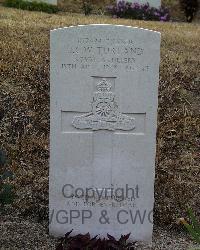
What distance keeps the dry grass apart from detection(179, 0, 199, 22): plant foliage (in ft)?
18.7

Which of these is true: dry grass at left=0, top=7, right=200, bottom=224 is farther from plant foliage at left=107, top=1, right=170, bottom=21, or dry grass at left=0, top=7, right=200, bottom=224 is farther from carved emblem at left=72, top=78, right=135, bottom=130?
plant foliage at left=107, top=1, right=170, bottom=21

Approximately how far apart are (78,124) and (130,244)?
2.87 ft

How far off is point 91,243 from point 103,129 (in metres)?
0.76

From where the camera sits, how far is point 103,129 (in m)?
4.19

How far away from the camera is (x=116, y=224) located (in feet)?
14.3

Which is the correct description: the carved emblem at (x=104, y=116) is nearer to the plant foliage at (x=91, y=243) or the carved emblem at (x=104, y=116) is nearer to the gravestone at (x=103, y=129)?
the gravestone at (x=103, y=129)

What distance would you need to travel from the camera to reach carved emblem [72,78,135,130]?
4.07 m

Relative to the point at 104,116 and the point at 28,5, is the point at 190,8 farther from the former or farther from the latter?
the point at 104,116

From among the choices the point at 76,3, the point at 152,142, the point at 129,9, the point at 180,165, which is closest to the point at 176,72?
the point at 180,165

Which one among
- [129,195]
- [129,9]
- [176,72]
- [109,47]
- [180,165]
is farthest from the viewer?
[129,9]

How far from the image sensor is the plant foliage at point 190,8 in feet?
42.8

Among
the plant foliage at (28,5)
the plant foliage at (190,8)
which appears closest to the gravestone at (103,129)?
the plant foliage at (28,5)

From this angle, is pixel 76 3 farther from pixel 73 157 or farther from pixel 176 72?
pixel 73 157

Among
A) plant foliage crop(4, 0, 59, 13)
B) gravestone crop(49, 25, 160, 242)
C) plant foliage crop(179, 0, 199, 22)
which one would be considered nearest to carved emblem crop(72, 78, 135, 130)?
A: gravestone crop(49, 25, 160, 242)
